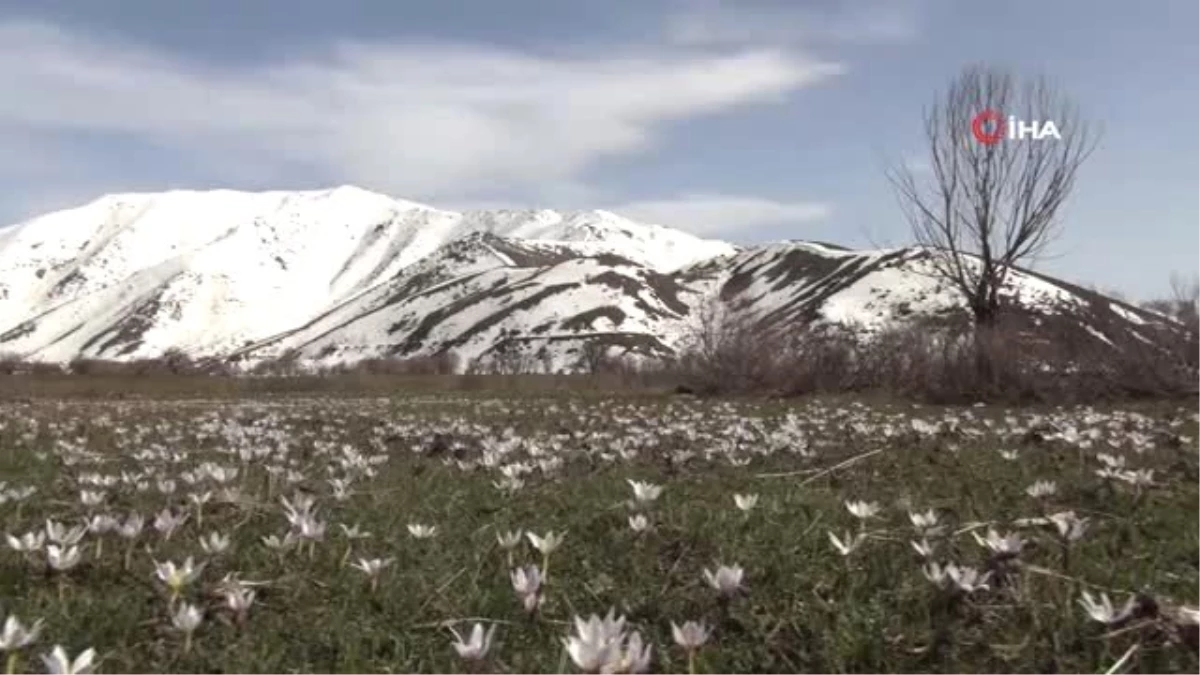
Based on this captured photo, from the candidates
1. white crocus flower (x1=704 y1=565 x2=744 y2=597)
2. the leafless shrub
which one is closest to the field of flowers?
white crocus flower (x1=704 y1=565 x2=744 y2=597)

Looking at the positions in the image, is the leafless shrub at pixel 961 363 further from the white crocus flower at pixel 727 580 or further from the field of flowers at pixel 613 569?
the white crocus flower at pixel 727 580

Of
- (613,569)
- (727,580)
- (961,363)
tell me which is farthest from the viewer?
(961,363)

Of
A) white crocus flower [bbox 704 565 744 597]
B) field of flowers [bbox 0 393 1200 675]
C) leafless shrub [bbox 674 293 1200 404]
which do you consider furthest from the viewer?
leafless shrub [bbox 674 293 1200 404]

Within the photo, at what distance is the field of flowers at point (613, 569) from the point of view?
10.5 ft

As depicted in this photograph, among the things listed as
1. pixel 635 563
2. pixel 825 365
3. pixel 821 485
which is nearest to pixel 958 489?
pixel 821 485

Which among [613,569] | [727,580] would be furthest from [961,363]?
[727,580]

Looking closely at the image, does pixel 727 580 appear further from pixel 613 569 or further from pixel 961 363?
pixel 961 363

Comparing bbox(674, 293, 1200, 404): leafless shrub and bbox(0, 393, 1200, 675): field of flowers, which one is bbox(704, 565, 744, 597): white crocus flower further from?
bbox(674, 293, 1200, 404): leafless shrub

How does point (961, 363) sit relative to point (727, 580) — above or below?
above

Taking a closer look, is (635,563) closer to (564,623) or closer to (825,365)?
(564,623)

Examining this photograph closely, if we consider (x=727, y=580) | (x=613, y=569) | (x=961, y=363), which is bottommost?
(x=613, y=569)

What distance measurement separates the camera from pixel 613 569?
463 cm

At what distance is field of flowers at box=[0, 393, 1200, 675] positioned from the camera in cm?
319

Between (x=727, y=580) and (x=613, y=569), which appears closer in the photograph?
(x=727, y=580)
